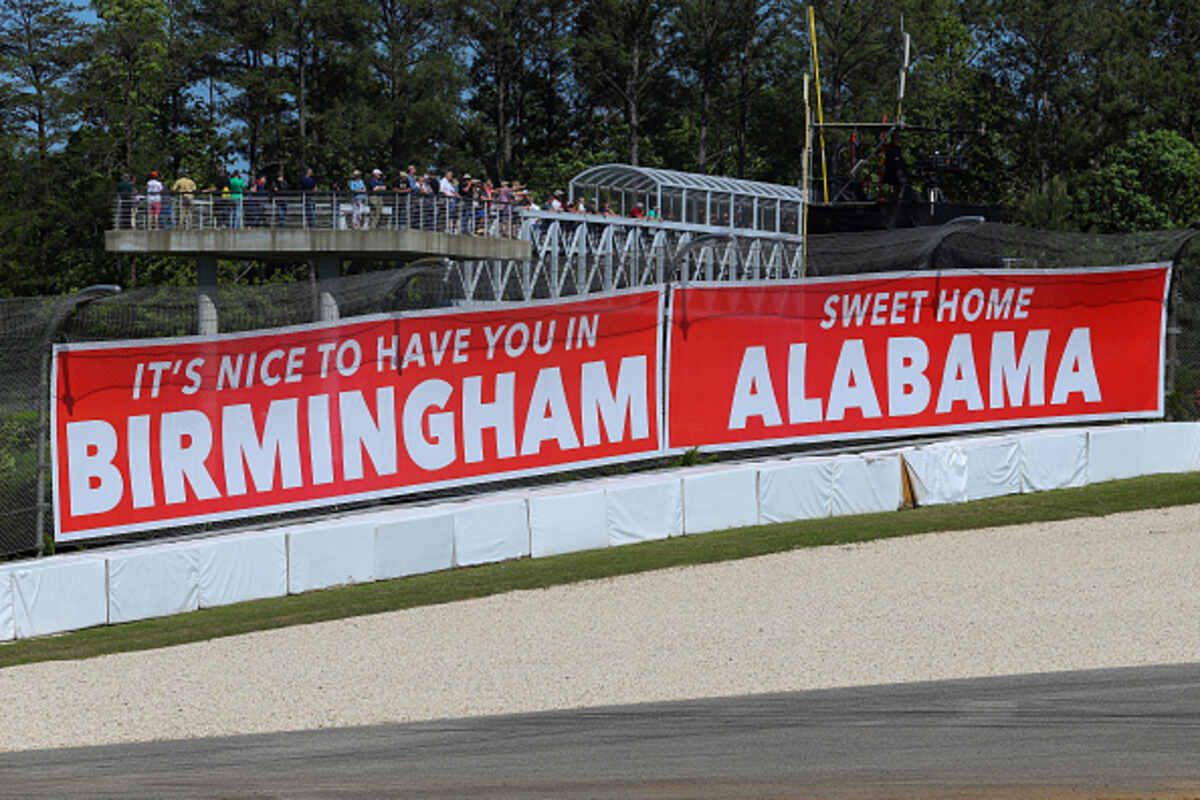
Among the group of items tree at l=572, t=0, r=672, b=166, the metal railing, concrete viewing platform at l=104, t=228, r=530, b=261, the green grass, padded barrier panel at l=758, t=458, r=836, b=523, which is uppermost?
tree at l=572, t=0, r=672, b=166

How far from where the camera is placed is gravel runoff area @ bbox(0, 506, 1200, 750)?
9.81 m

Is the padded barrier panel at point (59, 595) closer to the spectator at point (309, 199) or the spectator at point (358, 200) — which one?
the spectator at point (358, 200)

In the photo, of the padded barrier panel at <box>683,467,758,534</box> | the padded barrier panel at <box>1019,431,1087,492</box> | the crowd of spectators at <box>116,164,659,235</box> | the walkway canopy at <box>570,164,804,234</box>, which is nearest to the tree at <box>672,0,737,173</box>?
the walkway canopy at <box>570,164,804,234</box>

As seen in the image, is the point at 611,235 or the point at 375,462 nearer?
the point at 375,462

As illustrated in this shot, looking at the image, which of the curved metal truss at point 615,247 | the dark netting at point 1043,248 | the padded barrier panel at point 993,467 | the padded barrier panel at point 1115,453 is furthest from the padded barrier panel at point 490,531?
the curved metal truss at point 615,247

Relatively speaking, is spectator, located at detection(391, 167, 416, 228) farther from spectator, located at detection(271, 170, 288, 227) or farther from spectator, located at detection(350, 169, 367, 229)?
spectator, located at detection(271, 170, 288, 227)

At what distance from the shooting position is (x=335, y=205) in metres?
41.2

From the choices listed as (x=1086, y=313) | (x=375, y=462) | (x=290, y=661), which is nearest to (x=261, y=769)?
(x=290, y=661)

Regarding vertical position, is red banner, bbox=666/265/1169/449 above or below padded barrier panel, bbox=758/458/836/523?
above

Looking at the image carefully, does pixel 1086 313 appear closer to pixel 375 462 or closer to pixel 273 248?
pixel 375 462

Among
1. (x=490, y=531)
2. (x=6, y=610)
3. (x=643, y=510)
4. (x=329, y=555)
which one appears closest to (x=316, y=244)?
(x=643, y=510)

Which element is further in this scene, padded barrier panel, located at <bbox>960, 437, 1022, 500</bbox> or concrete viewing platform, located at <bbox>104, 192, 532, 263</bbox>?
concrete viewing platform, located at <bbox>104, 192, 532, 263</bbox>

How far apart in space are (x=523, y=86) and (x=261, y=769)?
260 ft

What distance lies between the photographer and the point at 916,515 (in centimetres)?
1645
